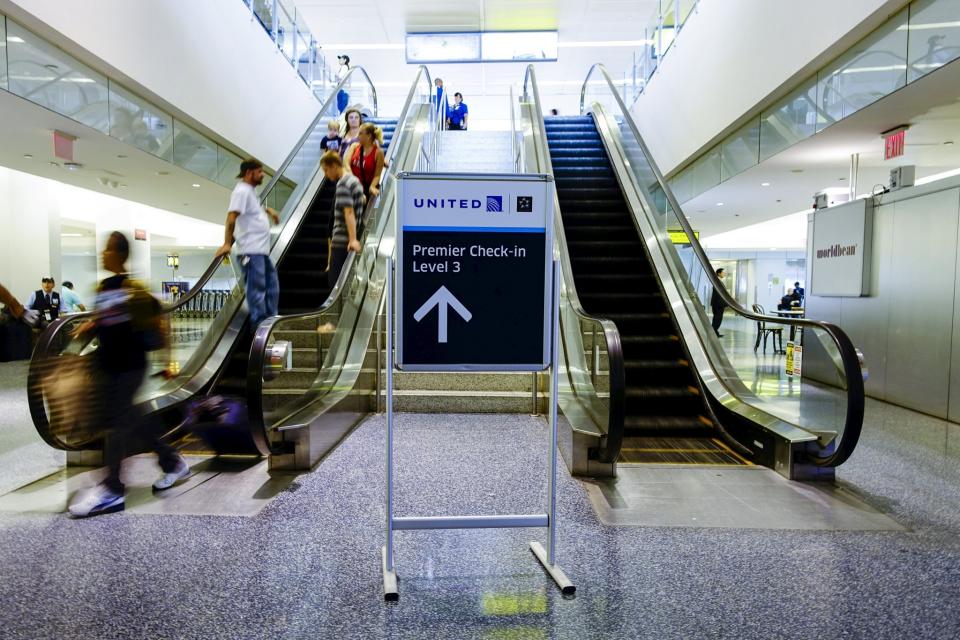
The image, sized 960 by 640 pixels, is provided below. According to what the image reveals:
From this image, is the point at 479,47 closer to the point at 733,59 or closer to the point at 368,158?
the point at 733,59

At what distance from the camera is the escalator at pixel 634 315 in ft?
16.4

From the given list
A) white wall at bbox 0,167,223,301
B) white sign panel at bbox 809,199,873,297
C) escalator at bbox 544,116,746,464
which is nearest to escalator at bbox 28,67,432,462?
escalator at bbox 544,116,746,464

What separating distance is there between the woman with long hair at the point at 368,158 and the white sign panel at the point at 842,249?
6.37 meters

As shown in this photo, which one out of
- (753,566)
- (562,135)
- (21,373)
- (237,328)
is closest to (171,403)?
(237,328)

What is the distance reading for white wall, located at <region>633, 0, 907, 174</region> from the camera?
6.56 metres

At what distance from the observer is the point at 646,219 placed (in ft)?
25.9

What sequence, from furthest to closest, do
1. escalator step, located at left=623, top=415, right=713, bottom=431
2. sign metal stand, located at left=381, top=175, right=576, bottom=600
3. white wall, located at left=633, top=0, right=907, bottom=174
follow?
white wall, located at left=633, top=0, right=907, bottom=174 < escalator step, located at left=623, top=415, right=713, bottom=431 < sign metal stand, located at left=381, top=175, right=576, bottom=600

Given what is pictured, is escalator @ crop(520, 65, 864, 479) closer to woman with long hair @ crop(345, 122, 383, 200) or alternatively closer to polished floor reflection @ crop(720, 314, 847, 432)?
polished floor reflection @ crop(720, 314, 847, 432)

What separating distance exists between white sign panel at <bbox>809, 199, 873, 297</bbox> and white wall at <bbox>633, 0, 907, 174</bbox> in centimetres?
191

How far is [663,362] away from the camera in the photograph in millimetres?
5887

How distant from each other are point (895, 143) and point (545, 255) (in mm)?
7026

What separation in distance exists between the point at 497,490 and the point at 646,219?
5.29 metres

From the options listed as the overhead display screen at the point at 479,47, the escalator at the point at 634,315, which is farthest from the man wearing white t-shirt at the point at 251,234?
Answer: the overhead display screen at the point at 479,47

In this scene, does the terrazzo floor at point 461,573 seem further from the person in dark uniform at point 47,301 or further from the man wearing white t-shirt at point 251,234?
the person in dark uniform at point 47,301
